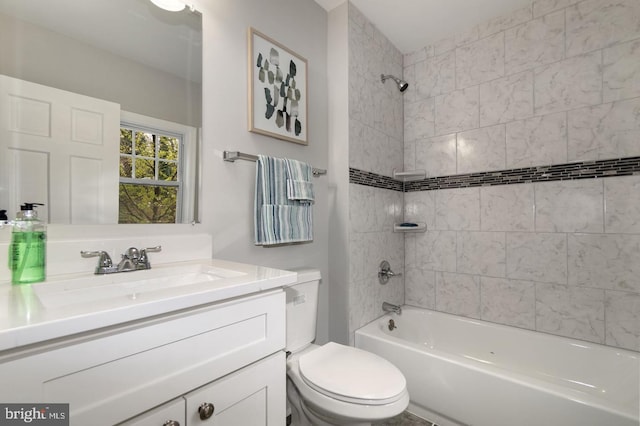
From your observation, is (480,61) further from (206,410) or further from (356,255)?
(206,410)

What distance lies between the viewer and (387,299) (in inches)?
92.0

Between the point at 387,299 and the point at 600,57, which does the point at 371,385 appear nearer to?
the point at 387,299

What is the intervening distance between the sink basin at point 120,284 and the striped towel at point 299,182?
1.98 feet

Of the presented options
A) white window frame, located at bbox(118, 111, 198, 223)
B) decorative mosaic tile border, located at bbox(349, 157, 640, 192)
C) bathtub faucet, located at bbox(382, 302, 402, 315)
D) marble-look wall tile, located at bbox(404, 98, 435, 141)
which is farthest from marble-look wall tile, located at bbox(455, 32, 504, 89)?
white window frame, located at bbox(118, 111, 198, 223)

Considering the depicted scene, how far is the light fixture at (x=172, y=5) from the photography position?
1.28 meters

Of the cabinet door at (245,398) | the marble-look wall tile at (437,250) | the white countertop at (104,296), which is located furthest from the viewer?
the marble-look wall tile at (437,250)

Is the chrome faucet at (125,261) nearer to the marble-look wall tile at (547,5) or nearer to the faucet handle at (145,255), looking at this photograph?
the faucet handle at (145,255)

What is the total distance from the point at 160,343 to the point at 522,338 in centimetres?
214

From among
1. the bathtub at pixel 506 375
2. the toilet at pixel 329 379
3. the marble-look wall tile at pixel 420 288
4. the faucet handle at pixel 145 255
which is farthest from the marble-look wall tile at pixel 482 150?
the faucet handle at pixel 145 255

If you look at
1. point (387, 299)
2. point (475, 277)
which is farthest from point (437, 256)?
point (387, 299)

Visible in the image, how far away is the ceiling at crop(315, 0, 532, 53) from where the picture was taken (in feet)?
6.57

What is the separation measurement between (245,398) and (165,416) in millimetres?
232

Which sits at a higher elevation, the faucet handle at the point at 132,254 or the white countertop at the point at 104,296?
the faucet handle at the point at 132,254

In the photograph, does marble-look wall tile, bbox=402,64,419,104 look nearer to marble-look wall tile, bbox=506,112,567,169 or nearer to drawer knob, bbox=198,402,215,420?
marble-look wall tile, bbox=506,112,567,169
